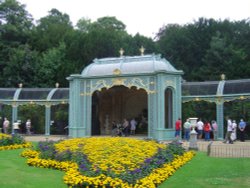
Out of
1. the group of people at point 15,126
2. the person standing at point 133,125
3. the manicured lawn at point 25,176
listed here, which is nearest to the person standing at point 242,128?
the person standing at point 133,125

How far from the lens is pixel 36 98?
32.5 meters

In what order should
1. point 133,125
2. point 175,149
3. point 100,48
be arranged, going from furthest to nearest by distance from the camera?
1. point 100,48
2. point 133,125
3. point 175,149

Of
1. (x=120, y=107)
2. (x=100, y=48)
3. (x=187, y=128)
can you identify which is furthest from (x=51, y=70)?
(x=187, y=128)

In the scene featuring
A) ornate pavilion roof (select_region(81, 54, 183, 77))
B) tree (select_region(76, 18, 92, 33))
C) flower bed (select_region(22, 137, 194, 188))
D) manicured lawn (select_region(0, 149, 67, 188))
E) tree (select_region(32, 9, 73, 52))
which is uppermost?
tree (select_region(76, 18, 92, 33))

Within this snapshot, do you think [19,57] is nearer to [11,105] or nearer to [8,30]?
[8,30]

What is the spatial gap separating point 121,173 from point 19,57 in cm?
3602

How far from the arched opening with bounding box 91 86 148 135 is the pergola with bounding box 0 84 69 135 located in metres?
3.16

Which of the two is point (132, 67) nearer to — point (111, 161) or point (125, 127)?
point (125, 127)

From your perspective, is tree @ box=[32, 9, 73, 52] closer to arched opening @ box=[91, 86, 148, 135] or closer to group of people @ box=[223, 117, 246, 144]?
arched opening @ box=[91, 86, 148, 135]

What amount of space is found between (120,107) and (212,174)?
20.8 meters

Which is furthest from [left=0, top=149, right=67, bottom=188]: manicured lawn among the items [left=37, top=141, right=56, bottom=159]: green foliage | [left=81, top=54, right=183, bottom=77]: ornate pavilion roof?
[left=81, top=54, right=183, bottom=77]: ornate pavilion roof

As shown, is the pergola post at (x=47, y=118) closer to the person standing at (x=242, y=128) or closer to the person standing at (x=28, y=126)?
the person standing at (x=28, y=126)

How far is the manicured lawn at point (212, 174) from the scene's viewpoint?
10609 mm

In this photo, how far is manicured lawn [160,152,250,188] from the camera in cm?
1061
